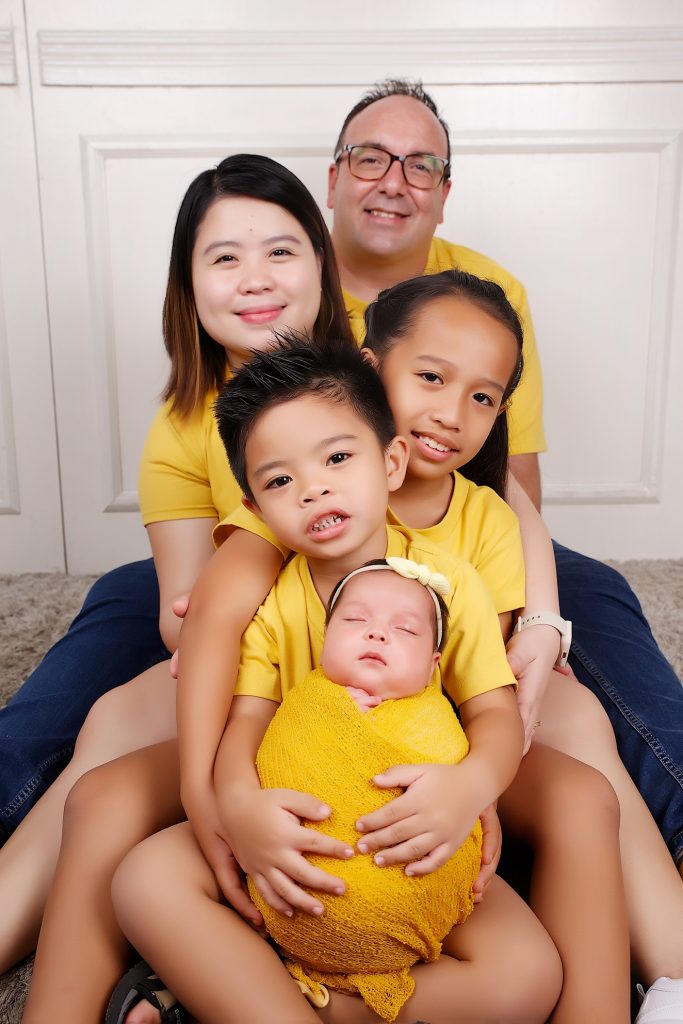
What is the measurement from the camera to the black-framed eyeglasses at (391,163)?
5.63ft

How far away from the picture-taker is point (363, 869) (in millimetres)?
814

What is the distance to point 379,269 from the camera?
1.78 meters

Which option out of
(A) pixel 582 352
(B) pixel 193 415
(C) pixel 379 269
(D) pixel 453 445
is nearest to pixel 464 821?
(D) pixel 453 445

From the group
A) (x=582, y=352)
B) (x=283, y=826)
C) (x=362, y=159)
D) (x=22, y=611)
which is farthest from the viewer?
(x=582, y=352)

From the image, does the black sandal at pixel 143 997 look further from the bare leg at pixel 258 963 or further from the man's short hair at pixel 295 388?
the man's short hair at pixel 295 388

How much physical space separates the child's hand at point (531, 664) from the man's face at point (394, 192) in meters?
0.89

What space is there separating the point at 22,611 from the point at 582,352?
1619 millimetres

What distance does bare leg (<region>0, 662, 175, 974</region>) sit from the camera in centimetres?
103

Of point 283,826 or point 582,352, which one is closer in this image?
point 283,826

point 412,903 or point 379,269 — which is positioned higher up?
point 379,269

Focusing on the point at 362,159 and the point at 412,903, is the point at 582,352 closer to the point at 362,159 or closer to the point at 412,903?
the point at 362,159

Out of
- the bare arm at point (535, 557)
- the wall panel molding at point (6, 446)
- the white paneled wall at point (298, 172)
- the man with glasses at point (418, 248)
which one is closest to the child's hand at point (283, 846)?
the bare arm at point (535, 557)

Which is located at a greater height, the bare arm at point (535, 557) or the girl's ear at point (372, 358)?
the girl's ear at point (372, 358)

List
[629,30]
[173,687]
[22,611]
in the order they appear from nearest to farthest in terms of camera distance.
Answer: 1. [173,687]
2. [22,611]
3. [629,30]
